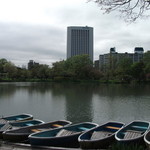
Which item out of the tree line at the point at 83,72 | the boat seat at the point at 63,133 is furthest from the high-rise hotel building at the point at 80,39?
the boat seat at the point at 63,133

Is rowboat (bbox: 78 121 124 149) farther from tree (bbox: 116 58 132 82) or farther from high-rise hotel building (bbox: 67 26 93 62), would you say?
high-rise hotel building (bbox: 67 26 93 62)

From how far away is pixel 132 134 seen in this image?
7.97 meters

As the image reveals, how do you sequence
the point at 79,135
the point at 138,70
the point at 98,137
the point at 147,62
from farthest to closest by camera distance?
the point at 147,62
the point at 138,70
the point at 79,135
the point at 98,137

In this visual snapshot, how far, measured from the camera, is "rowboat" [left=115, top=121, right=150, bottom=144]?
6.97 meters

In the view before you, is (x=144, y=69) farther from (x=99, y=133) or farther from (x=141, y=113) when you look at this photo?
(x=99, y=133)

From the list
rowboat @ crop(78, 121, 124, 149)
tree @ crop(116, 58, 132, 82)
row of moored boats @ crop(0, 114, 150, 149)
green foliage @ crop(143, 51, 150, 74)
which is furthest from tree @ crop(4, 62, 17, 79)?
rowboat @ crop(78, 121, 124, 149)

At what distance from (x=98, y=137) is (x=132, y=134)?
1382 mm

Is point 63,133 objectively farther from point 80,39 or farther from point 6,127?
point 80,39

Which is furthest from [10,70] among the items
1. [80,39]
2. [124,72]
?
[80,39]

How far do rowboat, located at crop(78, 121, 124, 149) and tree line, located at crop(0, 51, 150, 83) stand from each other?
57869 mm

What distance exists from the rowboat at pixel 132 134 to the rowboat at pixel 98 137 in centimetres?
40


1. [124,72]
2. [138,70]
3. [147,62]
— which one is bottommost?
[124,72]

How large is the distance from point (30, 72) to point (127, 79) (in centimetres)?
3918

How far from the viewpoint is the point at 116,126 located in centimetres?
952
